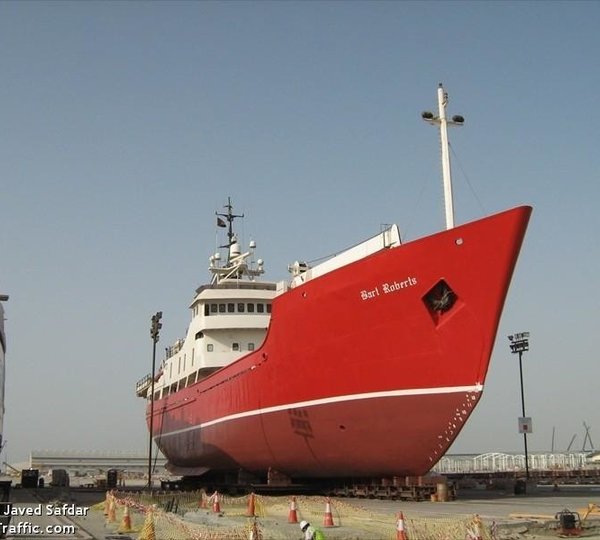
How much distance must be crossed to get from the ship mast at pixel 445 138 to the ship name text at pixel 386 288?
1.97 metres

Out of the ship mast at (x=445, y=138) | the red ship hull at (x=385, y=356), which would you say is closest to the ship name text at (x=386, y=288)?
the red ship hull at (x=385, y=356)

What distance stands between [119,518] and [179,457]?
20.0 meters

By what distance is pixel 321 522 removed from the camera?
1562cm

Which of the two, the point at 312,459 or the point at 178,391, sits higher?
the point at 178,391

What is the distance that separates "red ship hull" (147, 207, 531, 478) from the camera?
713 inches

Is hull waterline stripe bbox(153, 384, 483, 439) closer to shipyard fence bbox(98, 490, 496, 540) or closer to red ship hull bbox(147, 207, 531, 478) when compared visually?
red ship hull bbox(147, 207, 531, 478)

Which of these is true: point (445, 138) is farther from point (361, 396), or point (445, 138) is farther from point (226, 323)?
point (226, 323)

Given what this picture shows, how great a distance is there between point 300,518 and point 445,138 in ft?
38.6

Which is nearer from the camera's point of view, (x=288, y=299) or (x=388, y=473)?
(x=388, y=473)

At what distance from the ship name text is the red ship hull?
30 mm

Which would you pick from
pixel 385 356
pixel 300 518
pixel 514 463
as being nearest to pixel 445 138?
pixel 385 356

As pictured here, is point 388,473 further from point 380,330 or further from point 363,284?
point 363,284

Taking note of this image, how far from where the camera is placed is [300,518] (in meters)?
16.7

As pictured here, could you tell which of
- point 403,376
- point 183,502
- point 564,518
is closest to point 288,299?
point 403,376
